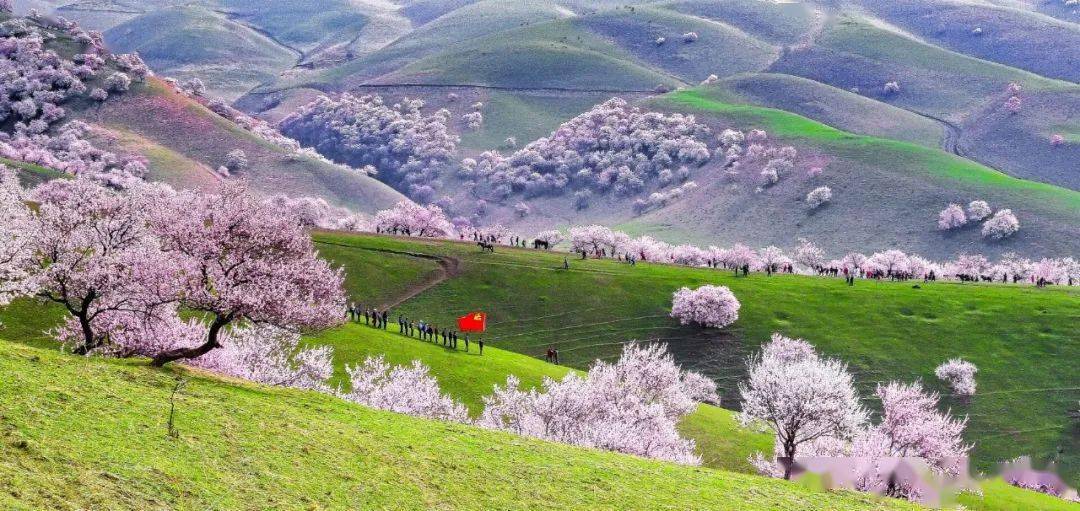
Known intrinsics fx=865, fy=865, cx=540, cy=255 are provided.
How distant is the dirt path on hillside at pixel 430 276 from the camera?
110 m


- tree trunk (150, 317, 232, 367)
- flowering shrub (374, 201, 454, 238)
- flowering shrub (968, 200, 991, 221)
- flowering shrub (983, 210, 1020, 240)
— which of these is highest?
flowering shrub (968, 200, 991, 221)

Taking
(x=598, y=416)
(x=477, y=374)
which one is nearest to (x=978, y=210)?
(x=477, y=374)

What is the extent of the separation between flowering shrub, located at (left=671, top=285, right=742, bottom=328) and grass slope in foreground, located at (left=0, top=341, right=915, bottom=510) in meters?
73.3

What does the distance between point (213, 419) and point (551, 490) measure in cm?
1069

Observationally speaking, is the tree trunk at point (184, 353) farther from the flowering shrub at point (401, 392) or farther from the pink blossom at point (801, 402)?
the pink blossom at point (801, 402)

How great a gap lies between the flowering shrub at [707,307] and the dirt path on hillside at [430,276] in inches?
1228

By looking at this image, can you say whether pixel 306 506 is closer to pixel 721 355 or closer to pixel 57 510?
pixel 57 510

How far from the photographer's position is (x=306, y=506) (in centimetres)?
2180

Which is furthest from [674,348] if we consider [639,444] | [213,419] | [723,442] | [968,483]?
[213,419]

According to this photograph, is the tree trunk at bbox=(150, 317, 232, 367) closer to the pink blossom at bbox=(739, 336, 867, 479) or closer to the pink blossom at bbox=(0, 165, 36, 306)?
the pink blossom at bbox=(0, 165, 36, 306)

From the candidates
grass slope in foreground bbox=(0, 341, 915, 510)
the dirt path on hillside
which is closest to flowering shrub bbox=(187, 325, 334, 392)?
grass slope in foreground bbox=(0, 341, 915, 510)

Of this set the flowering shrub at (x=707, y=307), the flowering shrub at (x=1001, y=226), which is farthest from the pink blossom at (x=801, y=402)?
the flowering shrub at (x=1001, y=226)

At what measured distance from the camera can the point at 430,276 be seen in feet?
387

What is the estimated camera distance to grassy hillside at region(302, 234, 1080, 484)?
92.7 m
